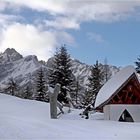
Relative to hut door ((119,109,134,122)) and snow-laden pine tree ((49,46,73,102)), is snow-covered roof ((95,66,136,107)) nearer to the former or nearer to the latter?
hut door ((119,109,134,122))

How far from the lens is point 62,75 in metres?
49.9

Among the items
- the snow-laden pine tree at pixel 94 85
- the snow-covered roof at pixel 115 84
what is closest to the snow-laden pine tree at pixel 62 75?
the snow-laden pine tree at pixel 94 85

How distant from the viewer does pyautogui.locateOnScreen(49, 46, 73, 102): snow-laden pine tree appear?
162ft

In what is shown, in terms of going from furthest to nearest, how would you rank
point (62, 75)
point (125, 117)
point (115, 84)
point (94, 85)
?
point (94, 85), point (62, 75), point (125, 117), point (115, 84)

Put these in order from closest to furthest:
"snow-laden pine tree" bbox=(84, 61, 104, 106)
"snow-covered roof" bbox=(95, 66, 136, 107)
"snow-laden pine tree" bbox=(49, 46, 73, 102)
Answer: "snow-covered roof" bbox=(95, 66, 136, 107)
"snow-laden pine tree" bbox=(49, 46, 73, 102)
"snow-laden pine tree" bbox=(84, 61, 104, 106)

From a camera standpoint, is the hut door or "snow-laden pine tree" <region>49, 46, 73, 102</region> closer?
the hut door

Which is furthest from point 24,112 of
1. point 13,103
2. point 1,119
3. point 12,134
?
point 12,134

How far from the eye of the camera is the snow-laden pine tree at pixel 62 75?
49.4m

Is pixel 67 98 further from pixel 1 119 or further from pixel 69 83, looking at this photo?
pixel 1 119

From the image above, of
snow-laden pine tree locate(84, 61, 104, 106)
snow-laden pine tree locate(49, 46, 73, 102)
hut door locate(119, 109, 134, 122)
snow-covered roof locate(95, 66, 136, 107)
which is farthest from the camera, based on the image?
snow-laden pine tree locate(84, 61, 104, 106)

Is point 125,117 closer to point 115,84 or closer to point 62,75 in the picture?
point 115,84

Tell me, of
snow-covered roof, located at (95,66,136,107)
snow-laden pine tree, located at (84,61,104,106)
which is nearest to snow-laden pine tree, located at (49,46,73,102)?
snow-laden pine tree, located at (84,61,104,106)

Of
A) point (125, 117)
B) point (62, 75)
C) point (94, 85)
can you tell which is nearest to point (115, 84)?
point (125, 117)

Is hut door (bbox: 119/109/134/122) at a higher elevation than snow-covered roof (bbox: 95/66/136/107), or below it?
below
